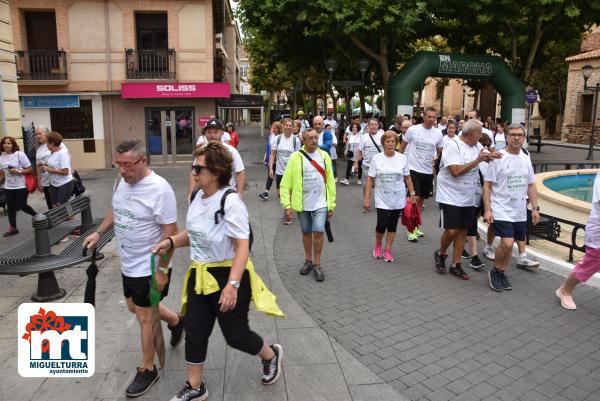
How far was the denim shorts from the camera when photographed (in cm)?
588

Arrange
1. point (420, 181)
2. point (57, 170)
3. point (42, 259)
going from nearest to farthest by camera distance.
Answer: point (42, 259) → point (57, 170) → point (420, 181)

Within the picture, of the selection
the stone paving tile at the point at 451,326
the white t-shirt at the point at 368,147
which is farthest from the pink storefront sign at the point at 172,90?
the stone paving tile at the point at 451,326

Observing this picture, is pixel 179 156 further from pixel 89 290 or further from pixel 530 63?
pixel 89 290

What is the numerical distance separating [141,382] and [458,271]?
13.1 ft

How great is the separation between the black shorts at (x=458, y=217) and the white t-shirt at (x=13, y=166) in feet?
21.6

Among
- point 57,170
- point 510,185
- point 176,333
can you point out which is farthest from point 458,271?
point 57,170

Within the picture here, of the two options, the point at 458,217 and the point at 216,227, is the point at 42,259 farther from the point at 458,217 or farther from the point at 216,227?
the point at 458,217

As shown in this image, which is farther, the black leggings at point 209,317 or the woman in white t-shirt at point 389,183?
the woman in white t-shirt at point 389,183

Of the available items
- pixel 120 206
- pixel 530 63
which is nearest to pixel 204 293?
pixel 120 206

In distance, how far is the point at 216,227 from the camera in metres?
3.23

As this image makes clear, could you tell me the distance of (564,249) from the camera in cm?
720

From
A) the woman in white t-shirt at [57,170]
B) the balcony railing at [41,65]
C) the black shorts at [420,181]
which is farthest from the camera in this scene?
the balcony railing at [41,65]

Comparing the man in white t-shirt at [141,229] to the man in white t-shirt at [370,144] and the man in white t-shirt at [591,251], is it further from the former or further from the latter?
the man in white t-shirt at [370,144]

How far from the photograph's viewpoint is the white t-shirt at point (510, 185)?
18.2ft
